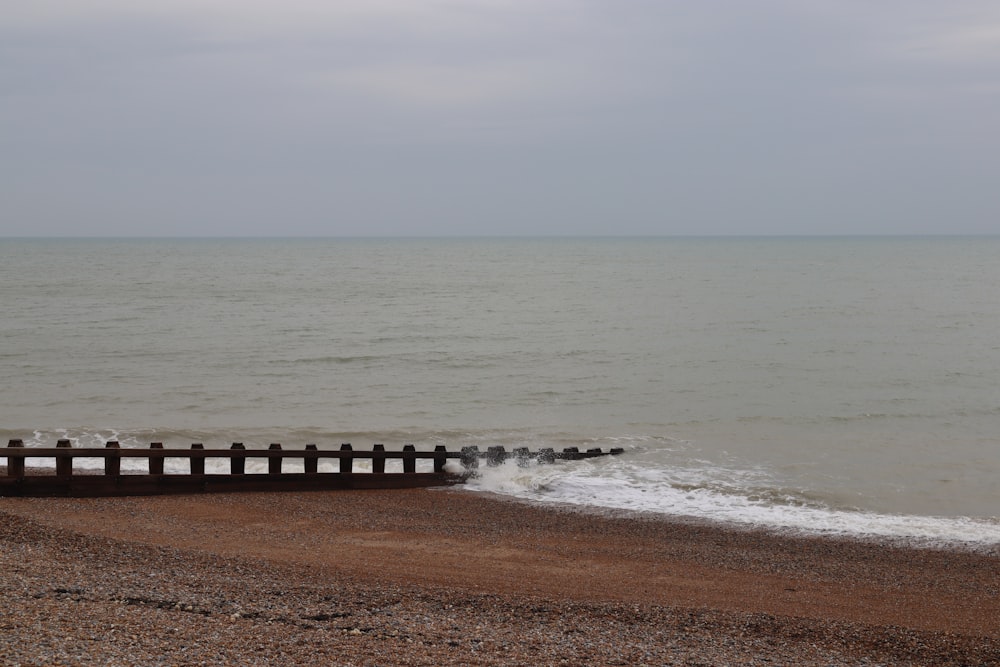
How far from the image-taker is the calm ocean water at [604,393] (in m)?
17.3

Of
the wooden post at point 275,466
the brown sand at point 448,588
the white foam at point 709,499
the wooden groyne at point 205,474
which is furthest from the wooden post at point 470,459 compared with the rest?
the wooden post at point 275,466

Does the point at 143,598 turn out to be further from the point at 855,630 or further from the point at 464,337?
the point at 464,337

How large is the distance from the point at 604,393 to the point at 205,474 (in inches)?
586

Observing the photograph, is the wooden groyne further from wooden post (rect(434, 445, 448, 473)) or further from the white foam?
the white foam

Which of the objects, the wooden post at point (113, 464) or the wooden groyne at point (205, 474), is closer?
the wooden groyne at point (205, 474)

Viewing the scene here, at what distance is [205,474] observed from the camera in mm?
15398

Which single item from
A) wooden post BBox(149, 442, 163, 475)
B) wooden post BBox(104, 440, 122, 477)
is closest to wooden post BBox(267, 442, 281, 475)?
wooden post BBox(149, 442, 163, 475)

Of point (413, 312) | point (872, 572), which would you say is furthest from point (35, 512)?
point (413, 312)

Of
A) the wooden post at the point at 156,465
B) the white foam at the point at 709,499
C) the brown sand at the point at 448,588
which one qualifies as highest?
the wooden post at the point at 156,465

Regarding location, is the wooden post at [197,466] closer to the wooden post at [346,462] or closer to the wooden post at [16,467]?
the wooden post at [346,462]

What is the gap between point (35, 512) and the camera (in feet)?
44.3

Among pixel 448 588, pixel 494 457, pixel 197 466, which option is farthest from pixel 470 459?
pixel 448 588

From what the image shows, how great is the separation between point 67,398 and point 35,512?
13335mm

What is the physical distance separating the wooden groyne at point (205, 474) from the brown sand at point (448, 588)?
1.00ft
